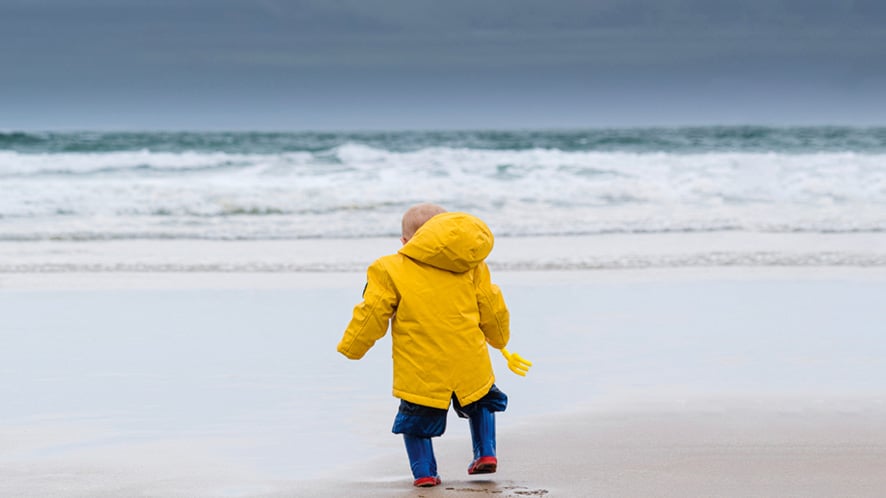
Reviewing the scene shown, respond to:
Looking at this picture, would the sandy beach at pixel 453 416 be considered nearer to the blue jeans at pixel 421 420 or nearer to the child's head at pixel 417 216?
the blue jeans at pixel 421 420

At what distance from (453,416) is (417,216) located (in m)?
1.39

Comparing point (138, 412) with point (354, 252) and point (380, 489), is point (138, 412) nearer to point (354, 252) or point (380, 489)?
point (380, 489)

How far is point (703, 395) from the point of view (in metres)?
4.95

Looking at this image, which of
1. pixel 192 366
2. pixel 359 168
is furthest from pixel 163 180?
pixel 192 366

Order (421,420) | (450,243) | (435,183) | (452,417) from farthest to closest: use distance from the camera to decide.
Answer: (435,183), (452,417), (421,420), (450,243)

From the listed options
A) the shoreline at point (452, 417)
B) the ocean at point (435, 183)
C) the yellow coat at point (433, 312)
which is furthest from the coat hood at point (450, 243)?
the ocean at point (435, 183)

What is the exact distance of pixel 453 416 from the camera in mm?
4641

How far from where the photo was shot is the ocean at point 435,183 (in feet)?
42.8

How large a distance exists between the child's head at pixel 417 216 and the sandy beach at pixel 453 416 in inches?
34.9

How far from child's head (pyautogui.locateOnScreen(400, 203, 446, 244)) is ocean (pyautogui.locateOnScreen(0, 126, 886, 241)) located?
27.3 ft

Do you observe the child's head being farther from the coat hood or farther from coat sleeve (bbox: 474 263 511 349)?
coat sleeve (bbox: 474 263 511 349)

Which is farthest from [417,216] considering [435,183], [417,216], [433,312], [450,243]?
[435,183]

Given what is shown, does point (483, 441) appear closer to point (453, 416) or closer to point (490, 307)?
point (490, 307)

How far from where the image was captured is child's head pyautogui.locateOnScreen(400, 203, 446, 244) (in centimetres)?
354
